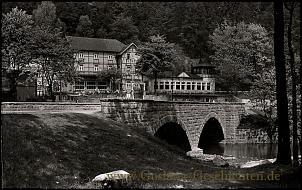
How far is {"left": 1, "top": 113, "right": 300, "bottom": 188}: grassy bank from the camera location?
1288cm

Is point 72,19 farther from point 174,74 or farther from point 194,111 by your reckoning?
point 194,111

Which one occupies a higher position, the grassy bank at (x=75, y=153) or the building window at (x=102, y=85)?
the building window at (x=102, y=85)

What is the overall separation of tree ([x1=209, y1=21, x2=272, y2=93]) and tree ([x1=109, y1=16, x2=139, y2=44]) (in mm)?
31225

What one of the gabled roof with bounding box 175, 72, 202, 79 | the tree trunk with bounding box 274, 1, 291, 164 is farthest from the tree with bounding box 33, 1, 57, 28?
the tree trunk with bounding box 274, 1, 291, 164

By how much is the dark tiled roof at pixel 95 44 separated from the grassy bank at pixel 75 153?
54.9 metres

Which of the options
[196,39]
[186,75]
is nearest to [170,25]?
[196,39]

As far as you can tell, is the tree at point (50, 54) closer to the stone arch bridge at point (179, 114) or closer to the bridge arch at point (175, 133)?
the bridge arch at point (175, 133)

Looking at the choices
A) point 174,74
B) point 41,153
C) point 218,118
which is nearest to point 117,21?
point 174,74

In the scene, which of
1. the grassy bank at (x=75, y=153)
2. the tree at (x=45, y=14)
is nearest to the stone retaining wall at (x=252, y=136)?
the grassy bank at (x=75, y=153)

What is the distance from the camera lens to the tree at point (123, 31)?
347 feet

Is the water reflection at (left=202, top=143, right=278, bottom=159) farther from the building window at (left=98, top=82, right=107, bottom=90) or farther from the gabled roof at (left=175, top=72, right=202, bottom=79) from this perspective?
the building window at (left=98, top=82, right=107, bottom=90)

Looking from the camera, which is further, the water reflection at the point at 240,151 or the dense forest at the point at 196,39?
the water reflection at the point at 240,151

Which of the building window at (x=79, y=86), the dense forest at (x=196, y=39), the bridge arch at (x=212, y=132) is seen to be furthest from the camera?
the building window at (x=79, y=86)

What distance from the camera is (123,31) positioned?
351ft
